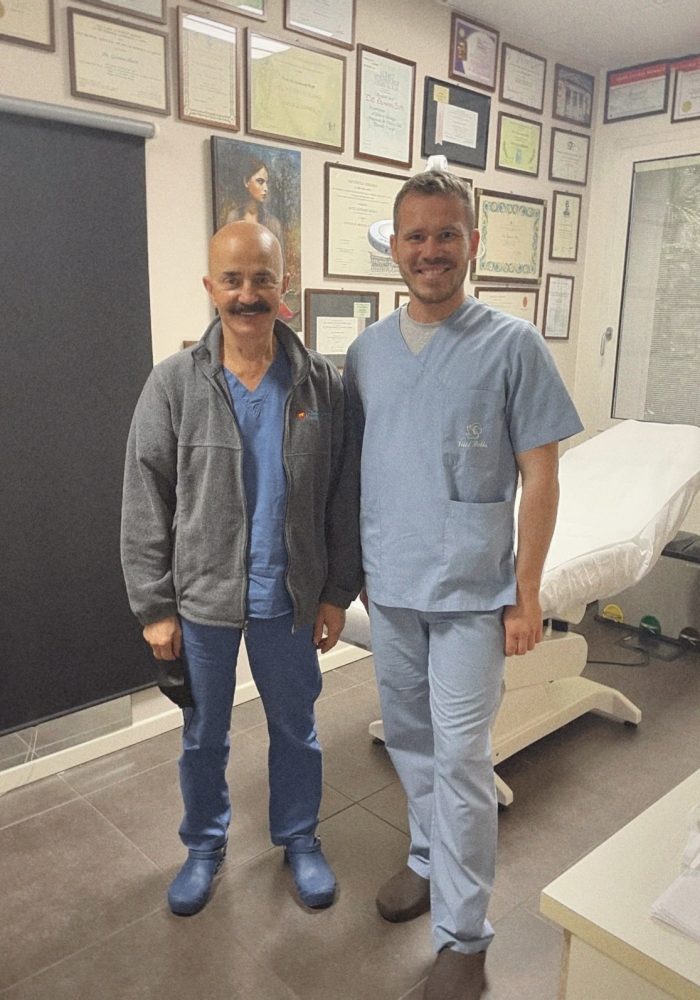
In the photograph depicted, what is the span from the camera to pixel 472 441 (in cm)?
143

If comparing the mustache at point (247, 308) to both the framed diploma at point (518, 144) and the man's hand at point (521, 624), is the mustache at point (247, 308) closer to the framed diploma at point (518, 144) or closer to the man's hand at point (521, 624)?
the man's hand at point (521, 624)

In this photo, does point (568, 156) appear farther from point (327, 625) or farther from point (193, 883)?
point (193, 883)

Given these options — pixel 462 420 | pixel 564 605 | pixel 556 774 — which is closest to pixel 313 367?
pixel 462 420

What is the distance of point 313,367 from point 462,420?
1.09 feet

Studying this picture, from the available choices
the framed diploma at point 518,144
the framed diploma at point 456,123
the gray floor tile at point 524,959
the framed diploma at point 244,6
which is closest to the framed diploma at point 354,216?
the framed diploma at point 456,123

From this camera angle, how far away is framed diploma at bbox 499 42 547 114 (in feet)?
10.5

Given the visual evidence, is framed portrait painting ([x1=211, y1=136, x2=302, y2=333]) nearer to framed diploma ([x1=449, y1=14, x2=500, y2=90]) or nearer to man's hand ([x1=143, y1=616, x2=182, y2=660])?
framed diploma ([x1=449, y1=14, x2=500, y2=90])

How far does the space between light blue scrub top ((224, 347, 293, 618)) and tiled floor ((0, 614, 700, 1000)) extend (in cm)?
70

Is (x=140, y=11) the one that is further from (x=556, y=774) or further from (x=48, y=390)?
(x=556, y=774)

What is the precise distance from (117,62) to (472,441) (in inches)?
56.5

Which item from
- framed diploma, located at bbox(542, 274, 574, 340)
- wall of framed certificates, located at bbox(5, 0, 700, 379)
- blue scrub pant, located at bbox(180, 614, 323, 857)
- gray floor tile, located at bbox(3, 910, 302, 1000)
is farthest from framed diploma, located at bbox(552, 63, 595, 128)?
gray floor tile, located at bbox(3, 910, 302, 1000)

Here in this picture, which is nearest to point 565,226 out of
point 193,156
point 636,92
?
point 636,92

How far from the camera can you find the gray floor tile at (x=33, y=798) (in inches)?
81.6

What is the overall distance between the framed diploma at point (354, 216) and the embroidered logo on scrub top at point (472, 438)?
1430 millimetres
